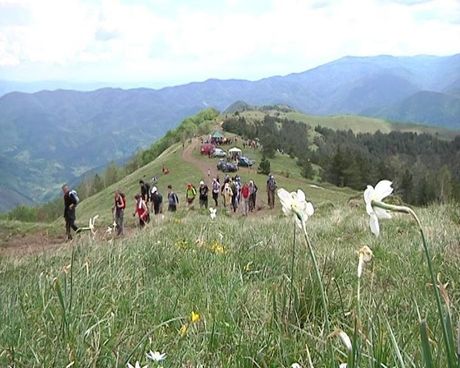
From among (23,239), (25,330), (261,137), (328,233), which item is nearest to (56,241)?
(23,239)

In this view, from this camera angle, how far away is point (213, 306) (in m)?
3.72

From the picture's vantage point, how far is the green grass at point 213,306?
8.38 ft

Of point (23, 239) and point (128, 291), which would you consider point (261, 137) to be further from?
point (128, 291)

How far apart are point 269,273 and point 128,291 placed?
160 centimetres

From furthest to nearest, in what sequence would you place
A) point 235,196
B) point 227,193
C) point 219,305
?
1. point 227,193
2. point 235,196
3. point 219,305

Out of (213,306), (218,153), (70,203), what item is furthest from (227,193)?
(218,153)

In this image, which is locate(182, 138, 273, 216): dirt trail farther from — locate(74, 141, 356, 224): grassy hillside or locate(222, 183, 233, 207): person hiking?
locate(222, 183, 233, 207): person hiking

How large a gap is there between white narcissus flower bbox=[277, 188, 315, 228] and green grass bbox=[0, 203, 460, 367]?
435mm

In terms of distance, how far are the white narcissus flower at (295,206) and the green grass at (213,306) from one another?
1.43ft

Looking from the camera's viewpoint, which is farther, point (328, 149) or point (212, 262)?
point (328, 149)

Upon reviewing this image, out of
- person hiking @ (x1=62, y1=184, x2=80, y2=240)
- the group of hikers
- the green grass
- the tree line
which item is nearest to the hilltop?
the green grass

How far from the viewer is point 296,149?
129 m

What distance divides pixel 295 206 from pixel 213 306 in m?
2.10

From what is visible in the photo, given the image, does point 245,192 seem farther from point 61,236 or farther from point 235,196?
point 61,236
